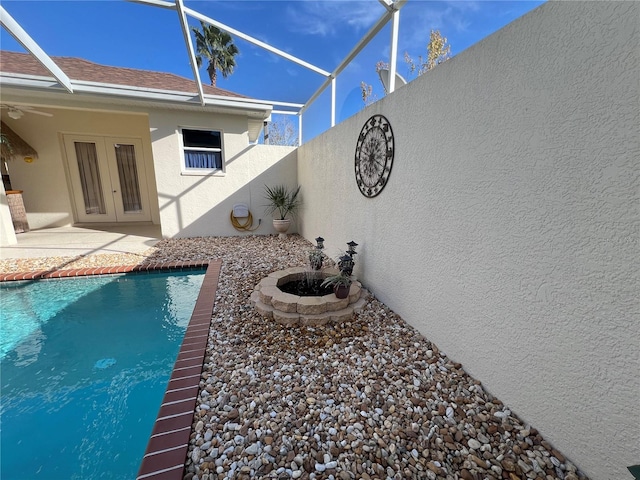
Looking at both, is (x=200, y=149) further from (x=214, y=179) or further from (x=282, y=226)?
(x=282, y=226)

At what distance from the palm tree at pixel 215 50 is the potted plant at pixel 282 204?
557 inches

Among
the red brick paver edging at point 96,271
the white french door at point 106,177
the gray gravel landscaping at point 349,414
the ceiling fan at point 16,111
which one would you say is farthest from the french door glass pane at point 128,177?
the gray gravel landscaping at point 349,414

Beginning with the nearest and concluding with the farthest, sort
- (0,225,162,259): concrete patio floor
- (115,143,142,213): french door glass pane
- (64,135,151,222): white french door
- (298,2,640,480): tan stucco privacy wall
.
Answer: (298,2,640,480): tan stucco privacy wall → (0,225,162,259): concrete patio floor → (64,135,151,222): white french door → (115,143,142,213): french door glass pane

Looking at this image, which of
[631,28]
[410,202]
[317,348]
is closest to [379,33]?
[410,202]

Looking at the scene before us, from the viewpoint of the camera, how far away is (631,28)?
4.13 feet

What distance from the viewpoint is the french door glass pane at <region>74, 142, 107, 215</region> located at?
328 inches

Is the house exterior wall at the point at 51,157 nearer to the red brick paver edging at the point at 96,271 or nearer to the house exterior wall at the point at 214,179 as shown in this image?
the house exterior wall at the point at 214,179

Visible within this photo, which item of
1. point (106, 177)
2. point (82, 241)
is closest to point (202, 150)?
point (82, 241)

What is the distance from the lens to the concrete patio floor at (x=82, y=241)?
5.86 meters

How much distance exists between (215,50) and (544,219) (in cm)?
2135

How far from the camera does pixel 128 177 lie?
29.0 ft

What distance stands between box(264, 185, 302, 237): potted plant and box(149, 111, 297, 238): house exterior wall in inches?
8.2

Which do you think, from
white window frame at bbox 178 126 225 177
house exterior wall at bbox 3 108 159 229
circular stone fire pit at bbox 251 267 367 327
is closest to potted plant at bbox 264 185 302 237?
white window frame at bbox 178 126 225 177

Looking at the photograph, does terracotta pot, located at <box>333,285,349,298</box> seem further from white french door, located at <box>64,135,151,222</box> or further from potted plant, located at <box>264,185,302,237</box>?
white french door, located at <box>64,135,151,222</box>
